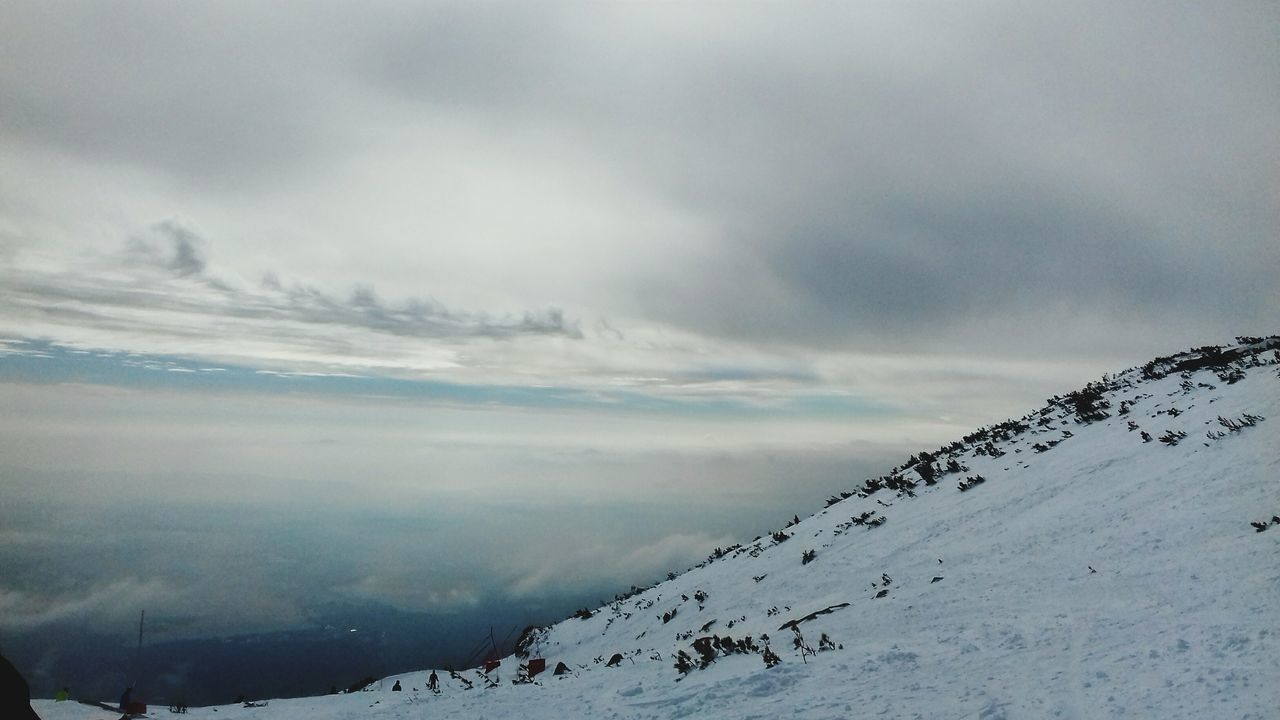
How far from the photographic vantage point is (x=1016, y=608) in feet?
33.1

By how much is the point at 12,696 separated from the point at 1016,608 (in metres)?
16.1

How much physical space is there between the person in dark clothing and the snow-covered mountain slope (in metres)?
5.16

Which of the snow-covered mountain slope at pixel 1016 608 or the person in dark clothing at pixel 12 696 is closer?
the snow-covered mountain slope at pixel 1016 608

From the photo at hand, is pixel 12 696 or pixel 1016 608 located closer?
pixel 12 696

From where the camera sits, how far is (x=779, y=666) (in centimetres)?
1002

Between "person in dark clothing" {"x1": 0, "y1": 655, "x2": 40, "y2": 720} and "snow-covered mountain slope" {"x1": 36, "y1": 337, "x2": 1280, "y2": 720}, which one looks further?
"person in dark clothing" {"x1": 0, "y1": 655, "x2": 40, "y2": 720}

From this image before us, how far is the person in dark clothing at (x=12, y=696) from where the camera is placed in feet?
27.8

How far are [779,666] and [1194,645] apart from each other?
221 inches

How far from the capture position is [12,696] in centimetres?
863

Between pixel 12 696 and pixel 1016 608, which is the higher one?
pixel 1016 608

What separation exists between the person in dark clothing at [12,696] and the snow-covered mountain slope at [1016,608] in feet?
16.9

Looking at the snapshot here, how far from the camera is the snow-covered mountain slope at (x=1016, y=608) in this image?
7.33 meters

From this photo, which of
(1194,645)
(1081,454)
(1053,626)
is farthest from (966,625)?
(1081,454)

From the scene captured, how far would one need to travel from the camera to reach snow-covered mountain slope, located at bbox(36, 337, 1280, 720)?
7328 mm
